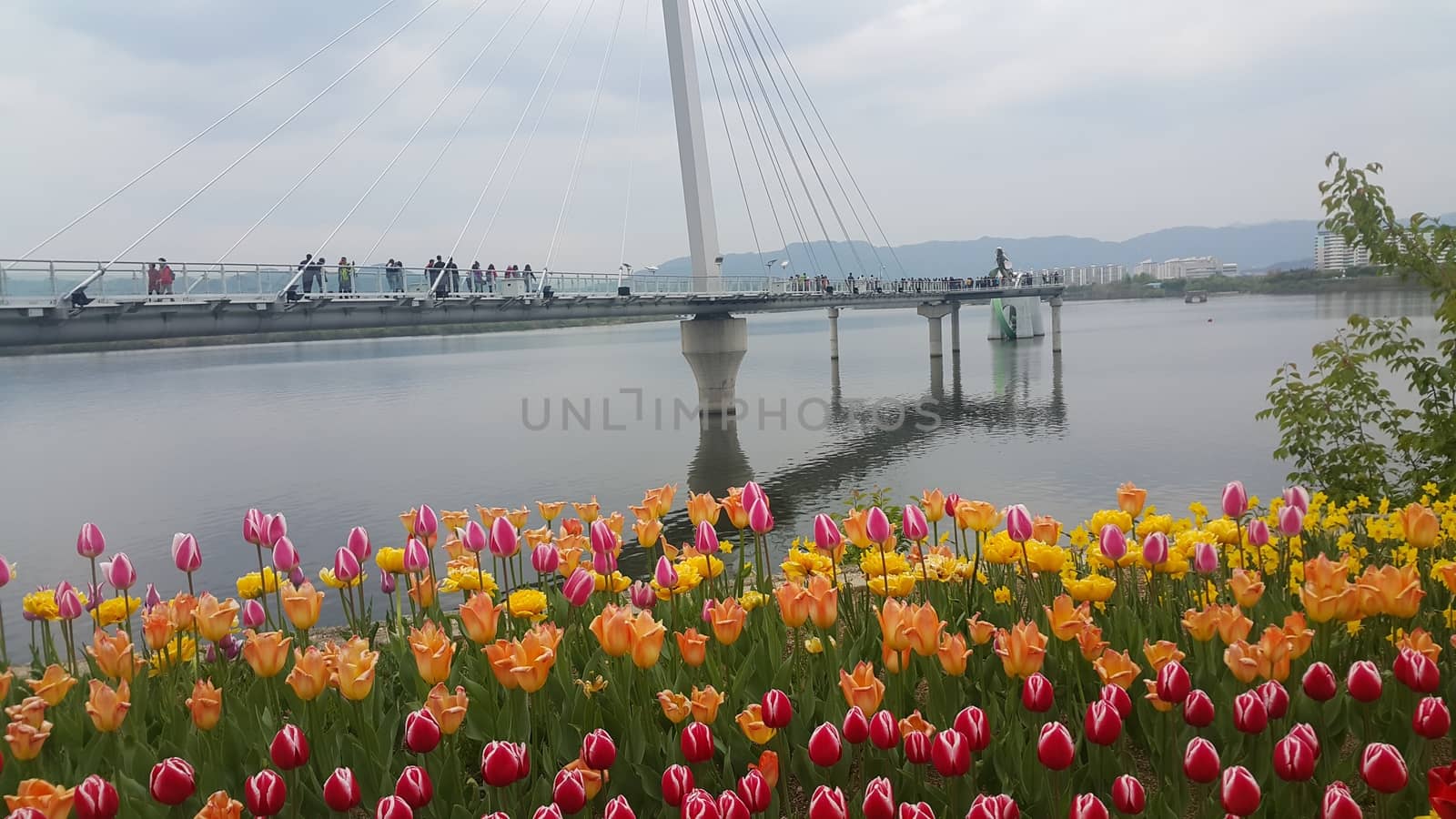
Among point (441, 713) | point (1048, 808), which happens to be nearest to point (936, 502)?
point (1048, 808)

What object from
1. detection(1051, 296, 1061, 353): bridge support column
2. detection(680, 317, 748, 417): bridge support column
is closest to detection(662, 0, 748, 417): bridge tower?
detection(680, 317, 748, 417): bridge support column

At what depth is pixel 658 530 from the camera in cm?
449

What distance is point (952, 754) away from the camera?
8.46ft

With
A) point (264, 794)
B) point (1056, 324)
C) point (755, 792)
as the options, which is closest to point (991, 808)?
point (755, 792)

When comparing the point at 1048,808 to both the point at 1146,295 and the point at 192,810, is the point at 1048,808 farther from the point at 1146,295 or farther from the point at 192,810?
the point at 1146,295

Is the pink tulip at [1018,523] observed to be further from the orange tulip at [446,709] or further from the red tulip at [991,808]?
the orange tulip at [446,709]

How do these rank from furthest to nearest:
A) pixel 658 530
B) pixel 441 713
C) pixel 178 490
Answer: pixel 178 490 < pixel 658 530 < pixel 441 713

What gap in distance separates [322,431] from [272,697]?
43.5 metres

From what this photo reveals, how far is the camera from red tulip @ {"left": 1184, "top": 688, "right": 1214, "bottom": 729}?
2682 mm

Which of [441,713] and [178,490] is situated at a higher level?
[441,713]

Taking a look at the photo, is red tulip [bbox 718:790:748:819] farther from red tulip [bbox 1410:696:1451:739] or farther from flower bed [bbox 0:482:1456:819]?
red tulip [bbox 1410:696:1451:739]

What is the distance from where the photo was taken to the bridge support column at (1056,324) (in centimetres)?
7725

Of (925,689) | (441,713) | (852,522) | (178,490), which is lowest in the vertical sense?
(178,490)

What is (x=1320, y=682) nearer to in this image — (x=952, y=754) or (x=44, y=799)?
(x=952, y=754)
